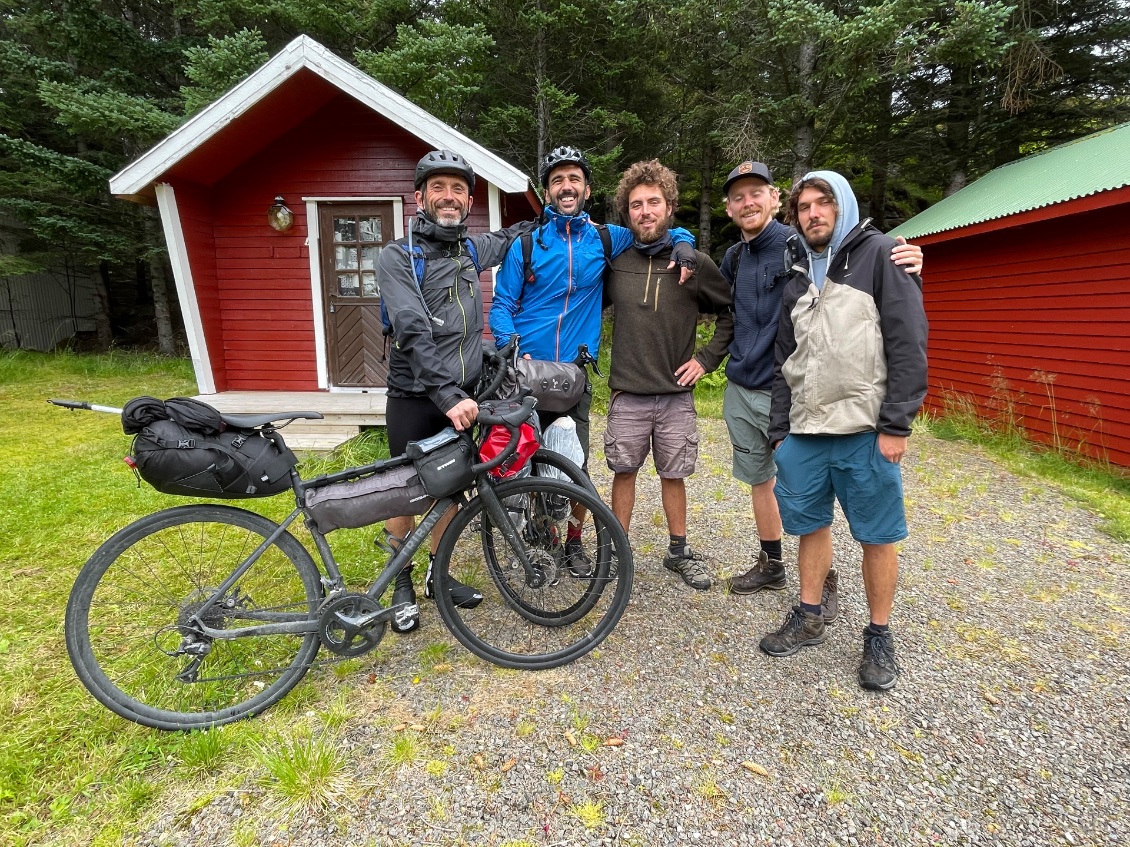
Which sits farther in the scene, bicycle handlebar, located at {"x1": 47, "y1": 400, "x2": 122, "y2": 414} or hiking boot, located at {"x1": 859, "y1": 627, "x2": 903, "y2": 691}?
hiking boot, located at {"x1": 859, "y1": 627, "x2": 903, "y2": 691}

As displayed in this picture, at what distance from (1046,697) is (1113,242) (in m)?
5.91

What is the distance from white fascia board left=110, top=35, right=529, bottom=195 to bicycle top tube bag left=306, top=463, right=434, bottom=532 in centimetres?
425

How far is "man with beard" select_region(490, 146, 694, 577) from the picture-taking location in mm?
2717

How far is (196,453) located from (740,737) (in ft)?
7.17

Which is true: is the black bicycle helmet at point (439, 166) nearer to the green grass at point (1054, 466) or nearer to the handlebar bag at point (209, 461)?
the handlebar bag at point (209, 461)

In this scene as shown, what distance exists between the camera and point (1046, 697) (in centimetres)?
227

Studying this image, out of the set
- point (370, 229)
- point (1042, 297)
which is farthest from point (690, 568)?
point (1042, 297)

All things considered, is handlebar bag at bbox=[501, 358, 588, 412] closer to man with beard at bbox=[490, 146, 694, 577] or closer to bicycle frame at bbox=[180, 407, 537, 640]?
man with beard at bbox=[490, 146, 694, 577]

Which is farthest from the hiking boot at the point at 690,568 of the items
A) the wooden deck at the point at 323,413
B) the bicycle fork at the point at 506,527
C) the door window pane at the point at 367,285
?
the door window pane at the point at 367,285

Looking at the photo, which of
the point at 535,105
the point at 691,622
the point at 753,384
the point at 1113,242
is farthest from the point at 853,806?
the point at 535,105

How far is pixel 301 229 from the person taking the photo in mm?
6598

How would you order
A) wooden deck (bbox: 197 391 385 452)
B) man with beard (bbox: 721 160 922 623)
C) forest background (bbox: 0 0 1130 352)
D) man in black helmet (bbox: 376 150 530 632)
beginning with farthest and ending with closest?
forest background (bbox: 0 0 1130 352), wooden deck (bbox: 197 391 385 452), man with beard (bbox: 721 160 922 623), man in black helmet (bbox: 376 150 530 632)

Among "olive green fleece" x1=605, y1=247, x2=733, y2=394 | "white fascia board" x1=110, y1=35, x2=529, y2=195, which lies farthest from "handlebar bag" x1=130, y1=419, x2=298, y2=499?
"white fascia board" x1=110, y1=35, x2=529, y2=195

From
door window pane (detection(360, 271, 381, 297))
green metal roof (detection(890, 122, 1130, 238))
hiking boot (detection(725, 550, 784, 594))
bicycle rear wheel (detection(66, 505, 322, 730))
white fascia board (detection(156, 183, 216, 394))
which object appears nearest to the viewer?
bicycle rear wheel (detection(66, 505, 322, 730))
